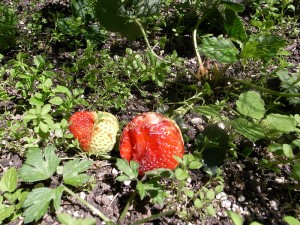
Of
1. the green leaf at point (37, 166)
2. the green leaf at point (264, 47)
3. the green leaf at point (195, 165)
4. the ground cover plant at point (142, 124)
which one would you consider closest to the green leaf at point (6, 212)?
the ground cover plant at point (142, 124)

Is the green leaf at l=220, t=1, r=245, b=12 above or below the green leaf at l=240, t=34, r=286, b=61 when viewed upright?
above

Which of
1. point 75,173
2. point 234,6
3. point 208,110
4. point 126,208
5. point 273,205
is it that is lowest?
point 273,205

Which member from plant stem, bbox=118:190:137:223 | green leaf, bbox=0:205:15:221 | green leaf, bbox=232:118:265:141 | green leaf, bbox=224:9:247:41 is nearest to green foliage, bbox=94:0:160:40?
green leaf, bbox=224:9:247:41

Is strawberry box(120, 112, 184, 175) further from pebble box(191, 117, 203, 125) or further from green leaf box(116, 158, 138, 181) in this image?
pebble box(191, 117, 203, 125)

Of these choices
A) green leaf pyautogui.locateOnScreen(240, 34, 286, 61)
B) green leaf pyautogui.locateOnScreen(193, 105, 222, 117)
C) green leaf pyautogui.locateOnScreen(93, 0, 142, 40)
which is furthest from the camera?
green leaf pyautogui.locateOnScreen(93, 0, 142, 40)

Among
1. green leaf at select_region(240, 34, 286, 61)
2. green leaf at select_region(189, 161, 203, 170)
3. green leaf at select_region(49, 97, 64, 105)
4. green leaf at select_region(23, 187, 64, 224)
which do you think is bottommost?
green leaf at select_region(23, 187, 64, 224)

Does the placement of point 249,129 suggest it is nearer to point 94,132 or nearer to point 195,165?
point 195,165

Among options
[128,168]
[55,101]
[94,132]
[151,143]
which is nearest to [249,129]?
[151,143]

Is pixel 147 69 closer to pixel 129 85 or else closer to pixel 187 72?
pixel 129 85
